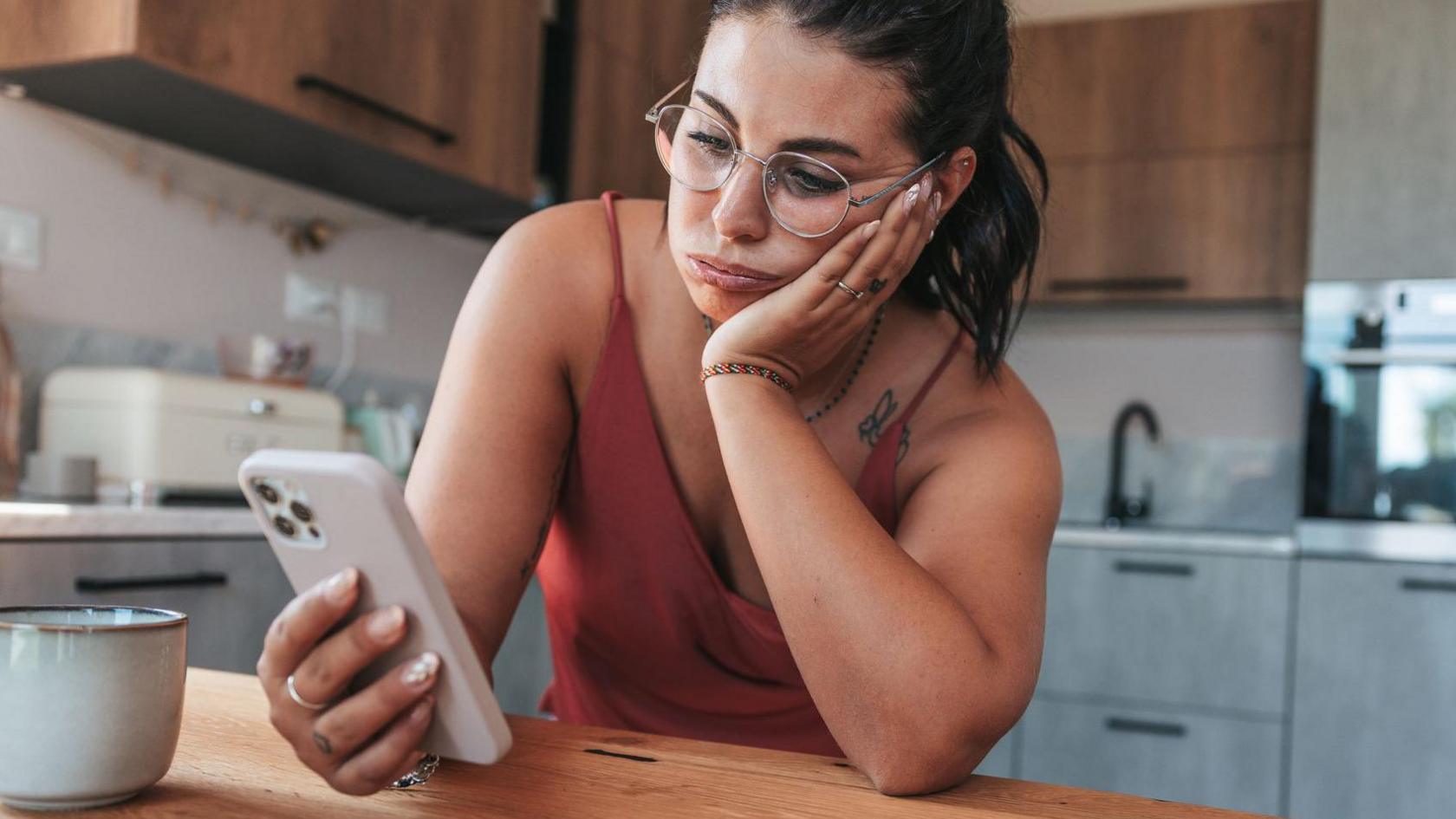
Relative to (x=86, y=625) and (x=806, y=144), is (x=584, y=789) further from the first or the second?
(x=806, y=144)

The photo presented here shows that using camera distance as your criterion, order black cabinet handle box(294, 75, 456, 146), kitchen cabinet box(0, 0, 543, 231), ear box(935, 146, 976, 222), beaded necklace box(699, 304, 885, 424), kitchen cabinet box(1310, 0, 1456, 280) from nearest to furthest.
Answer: ear box(935, 146, 976, 222) → beaded necklace box(699, 304, 885, 424) → kitchen cabinet box(0, 0, 543, 231) → black cabinet handle box(294, 75, 456, 146) → kitchen cabinet box(1310, 0, 1456, 280)

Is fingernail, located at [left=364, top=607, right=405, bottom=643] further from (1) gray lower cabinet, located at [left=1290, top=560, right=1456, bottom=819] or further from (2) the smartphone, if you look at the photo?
(1) gray lower cabinet, located at [left=1290, top=560, right=1456, bottom=819]

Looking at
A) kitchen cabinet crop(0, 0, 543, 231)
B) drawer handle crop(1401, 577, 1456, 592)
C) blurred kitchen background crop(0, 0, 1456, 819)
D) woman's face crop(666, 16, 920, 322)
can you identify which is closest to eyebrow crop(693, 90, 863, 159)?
woman's face crop(666, 16, 920, 322)

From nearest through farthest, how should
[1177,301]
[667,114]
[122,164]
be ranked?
1. [667,114]
2. [122,164]
3. [1177,301]

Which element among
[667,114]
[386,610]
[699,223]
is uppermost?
[667,114]

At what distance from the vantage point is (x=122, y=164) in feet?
8.02

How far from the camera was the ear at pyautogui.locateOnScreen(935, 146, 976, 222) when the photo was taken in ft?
3.58

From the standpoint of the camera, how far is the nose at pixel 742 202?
94 cm

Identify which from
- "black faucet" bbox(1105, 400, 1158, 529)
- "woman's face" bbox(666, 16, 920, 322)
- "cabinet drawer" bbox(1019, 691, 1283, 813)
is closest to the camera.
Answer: "woman's face" bbox(666, 16, 920, 322)

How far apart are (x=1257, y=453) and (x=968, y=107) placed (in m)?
3.09

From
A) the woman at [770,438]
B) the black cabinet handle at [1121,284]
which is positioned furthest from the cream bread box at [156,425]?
the black cabinet handle at [1121,284]

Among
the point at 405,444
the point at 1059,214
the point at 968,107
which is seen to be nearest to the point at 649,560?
the point at 968,107

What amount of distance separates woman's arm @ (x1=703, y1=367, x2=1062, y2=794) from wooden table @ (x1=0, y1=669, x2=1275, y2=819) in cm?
3

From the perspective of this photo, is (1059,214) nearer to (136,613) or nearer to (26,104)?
(26,104)
